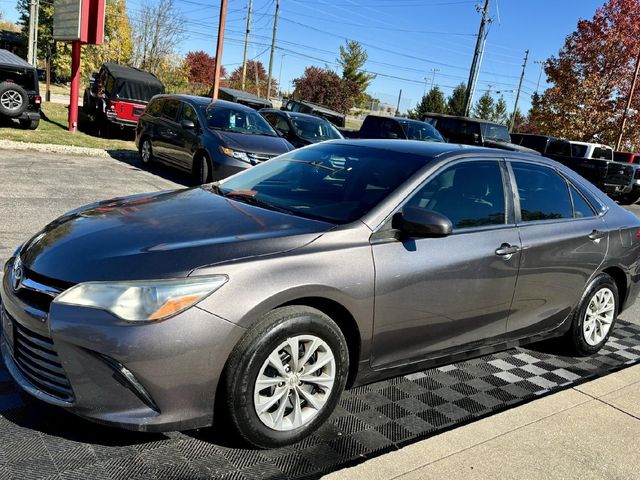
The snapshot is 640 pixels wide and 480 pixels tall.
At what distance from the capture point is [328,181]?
12.3ft

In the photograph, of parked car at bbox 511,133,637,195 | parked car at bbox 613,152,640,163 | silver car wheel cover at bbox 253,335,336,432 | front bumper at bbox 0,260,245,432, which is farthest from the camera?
parked car at bbox 613,152,640,163

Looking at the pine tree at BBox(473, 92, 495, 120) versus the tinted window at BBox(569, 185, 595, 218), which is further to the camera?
the pine tree at BBox(473, 92, 495, 120)

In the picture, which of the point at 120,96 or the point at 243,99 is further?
the point at 243,99

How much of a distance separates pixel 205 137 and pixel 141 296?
26.8 ft

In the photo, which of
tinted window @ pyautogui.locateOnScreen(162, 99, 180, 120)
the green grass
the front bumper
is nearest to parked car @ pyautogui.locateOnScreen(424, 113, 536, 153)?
tinted window @ pyautogui.locateOnScreen(162, 99, 180, 120)

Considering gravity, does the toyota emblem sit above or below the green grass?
above

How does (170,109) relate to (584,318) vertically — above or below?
above

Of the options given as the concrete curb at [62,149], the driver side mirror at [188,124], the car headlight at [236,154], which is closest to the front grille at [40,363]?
the car headlight at [236,154]

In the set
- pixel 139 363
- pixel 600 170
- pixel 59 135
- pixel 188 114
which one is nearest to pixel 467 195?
pixel 139 363

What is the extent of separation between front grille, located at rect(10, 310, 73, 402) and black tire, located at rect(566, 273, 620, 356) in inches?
145

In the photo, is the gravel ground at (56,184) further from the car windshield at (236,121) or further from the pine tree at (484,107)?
the pine tree at (484,107)

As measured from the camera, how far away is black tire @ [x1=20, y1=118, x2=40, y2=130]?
14055mm

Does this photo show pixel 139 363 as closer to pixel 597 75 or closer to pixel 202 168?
pixel 202 168

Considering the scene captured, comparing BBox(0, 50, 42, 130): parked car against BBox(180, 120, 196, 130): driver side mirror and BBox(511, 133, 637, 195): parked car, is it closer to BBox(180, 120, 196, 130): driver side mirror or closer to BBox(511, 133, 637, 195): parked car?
BBox(180, 120, 196, 130): driver side mirror
